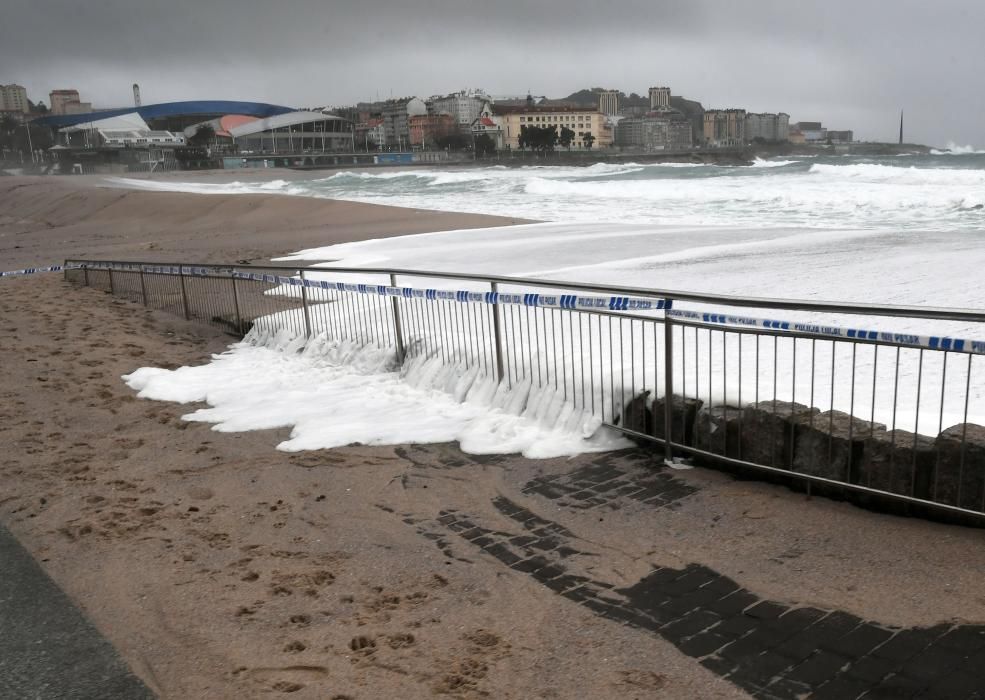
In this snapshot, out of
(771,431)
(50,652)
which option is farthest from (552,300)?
(50,652)

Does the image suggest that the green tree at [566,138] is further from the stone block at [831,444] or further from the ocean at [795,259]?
the stone block at [831,444]

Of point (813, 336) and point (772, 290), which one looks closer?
point (813, 336)

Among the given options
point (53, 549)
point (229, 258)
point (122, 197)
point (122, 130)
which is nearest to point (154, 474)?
point (53, 549)

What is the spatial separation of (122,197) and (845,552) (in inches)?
1675

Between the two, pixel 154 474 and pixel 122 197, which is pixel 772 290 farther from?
pixel 122 197

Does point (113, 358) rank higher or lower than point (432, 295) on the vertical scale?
lower

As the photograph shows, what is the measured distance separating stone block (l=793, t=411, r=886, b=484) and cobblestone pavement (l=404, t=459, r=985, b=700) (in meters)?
1.24

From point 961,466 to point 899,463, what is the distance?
0.35m

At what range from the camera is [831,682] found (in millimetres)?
3410

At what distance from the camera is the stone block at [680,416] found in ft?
19.6

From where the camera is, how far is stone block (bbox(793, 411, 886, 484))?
16.5 feet

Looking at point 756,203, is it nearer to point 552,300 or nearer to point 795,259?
point 795,259

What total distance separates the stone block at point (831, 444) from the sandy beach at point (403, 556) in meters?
0.21

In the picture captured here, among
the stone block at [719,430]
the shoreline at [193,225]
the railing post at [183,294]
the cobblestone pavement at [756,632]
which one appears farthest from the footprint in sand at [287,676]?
the shoreline at [193,225]
